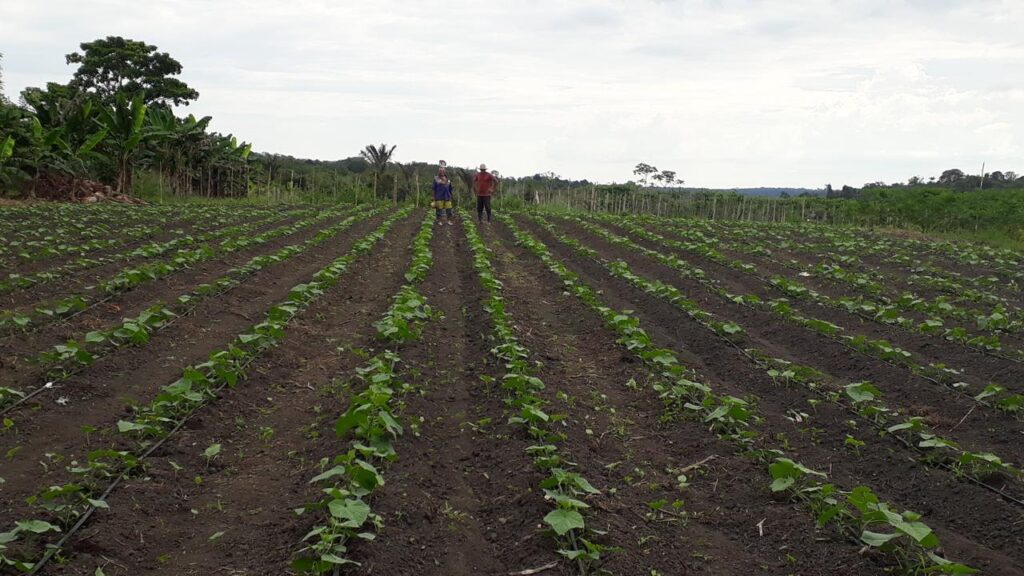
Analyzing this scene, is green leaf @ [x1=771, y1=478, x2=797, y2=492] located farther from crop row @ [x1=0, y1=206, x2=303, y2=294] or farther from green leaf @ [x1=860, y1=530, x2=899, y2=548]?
crop row @ [x1=0, y1=206, x2=303, y2=294]

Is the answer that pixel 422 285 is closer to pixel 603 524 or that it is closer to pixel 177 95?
pixel 603 524

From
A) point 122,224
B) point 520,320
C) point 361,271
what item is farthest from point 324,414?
point 122,224

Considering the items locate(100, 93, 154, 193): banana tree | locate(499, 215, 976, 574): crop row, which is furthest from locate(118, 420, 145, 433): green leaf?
locate(100, 93, 154, 193): banana tree

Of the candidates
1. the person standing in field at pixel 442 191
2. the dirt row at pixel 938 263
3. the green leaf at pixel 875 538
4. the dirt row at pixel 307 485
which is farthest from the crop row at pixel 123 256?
the dirt row at pixel 938 263

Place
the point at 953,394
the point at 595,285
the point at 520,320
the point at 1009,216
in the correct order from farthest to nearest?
1. the point at 1009,216
2. the point at 595,285
3. the point at 520,320
4. the point at 953,394

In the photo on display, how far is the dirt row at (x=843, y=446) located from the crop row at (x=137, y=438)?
177 inches

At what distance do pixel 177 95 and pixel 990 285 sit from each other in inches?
1763

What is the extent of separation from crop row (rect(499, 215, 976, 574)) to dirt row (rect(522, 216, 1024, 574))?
8.0 inches

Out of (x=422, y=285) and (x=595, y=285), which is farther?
(x=595, y=285)

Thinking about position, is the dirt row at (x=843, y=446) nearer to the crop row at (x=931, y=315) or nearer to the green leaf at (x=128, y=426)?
the crop row at (x=931, y=315)

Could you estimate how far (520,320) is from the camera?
380 inches

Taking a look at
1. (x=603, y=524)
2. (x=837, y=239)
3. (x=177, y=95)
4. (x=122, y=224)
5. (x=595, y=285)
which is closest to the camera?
(x=603, y=524)

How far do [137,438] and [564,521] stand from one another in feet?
10.7

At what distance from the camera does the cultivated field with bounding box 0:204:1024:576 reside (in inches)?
157
